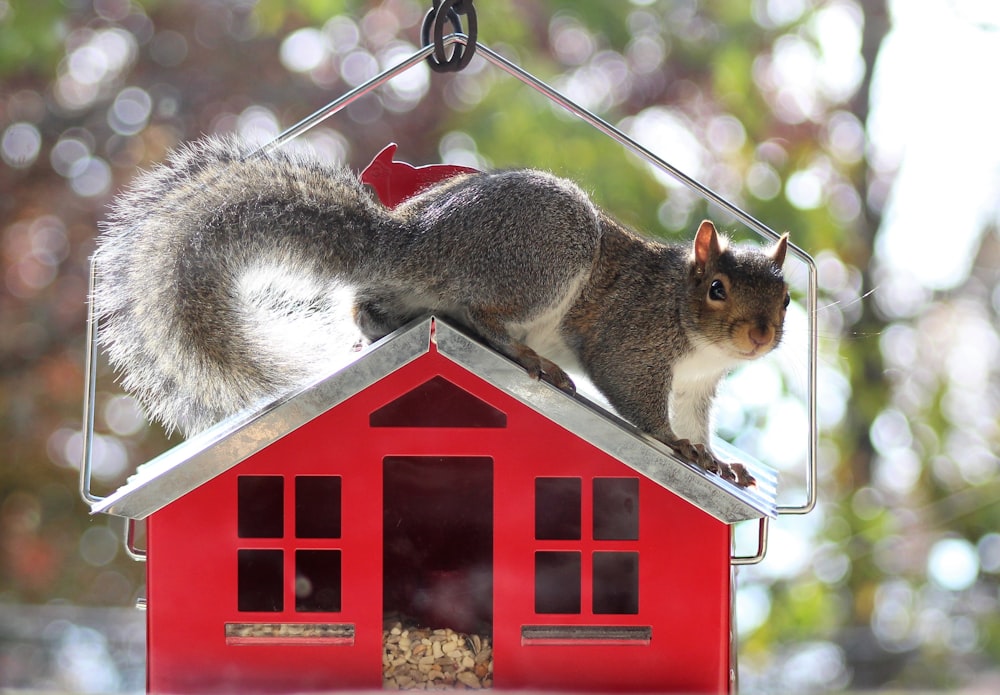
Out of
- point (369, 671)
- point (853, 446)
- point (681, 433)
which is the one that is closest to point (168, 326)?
point (369, 671)

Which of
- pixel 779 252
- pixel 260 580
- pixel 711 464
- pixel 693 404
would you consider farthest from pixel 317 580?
pixel 779 252

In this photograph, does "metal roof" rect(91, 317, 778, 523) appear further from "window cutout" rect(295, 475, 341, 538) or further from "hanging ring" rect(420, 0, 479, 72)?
"hanging ring" rect(420, 0, 479, 72)

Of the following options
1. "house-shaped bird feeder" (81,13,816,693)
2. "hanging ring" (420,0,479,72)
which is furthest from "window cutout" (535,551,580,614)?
"hanging ring" (420,0,479,72)

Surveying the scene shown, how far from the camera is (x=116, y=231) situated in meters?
1.55

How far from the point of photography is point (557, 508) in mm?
1539

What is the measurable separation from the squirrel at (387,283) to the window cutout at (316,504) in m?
0.14

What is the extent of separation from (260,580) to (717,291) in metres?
0.75

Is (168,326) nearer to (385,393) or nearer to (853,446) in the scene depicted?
(385,393)

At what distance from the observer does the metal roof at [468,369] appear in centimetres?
137

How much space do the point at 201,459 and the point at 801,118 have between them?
250 cm

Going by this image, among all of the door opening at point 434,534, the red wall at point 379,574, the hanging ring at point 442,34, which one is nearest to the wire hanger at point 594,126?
the hanging ring at point 442,34

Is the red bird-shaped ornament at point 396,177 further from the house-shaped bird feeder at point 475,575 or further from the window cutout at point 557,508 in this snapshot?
the window cutout at point 557,508

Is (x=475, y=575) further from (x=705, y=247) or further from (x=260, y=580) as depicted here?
(x=705, y=247)

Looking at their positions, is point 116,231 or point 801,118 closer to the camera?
point 116,231
